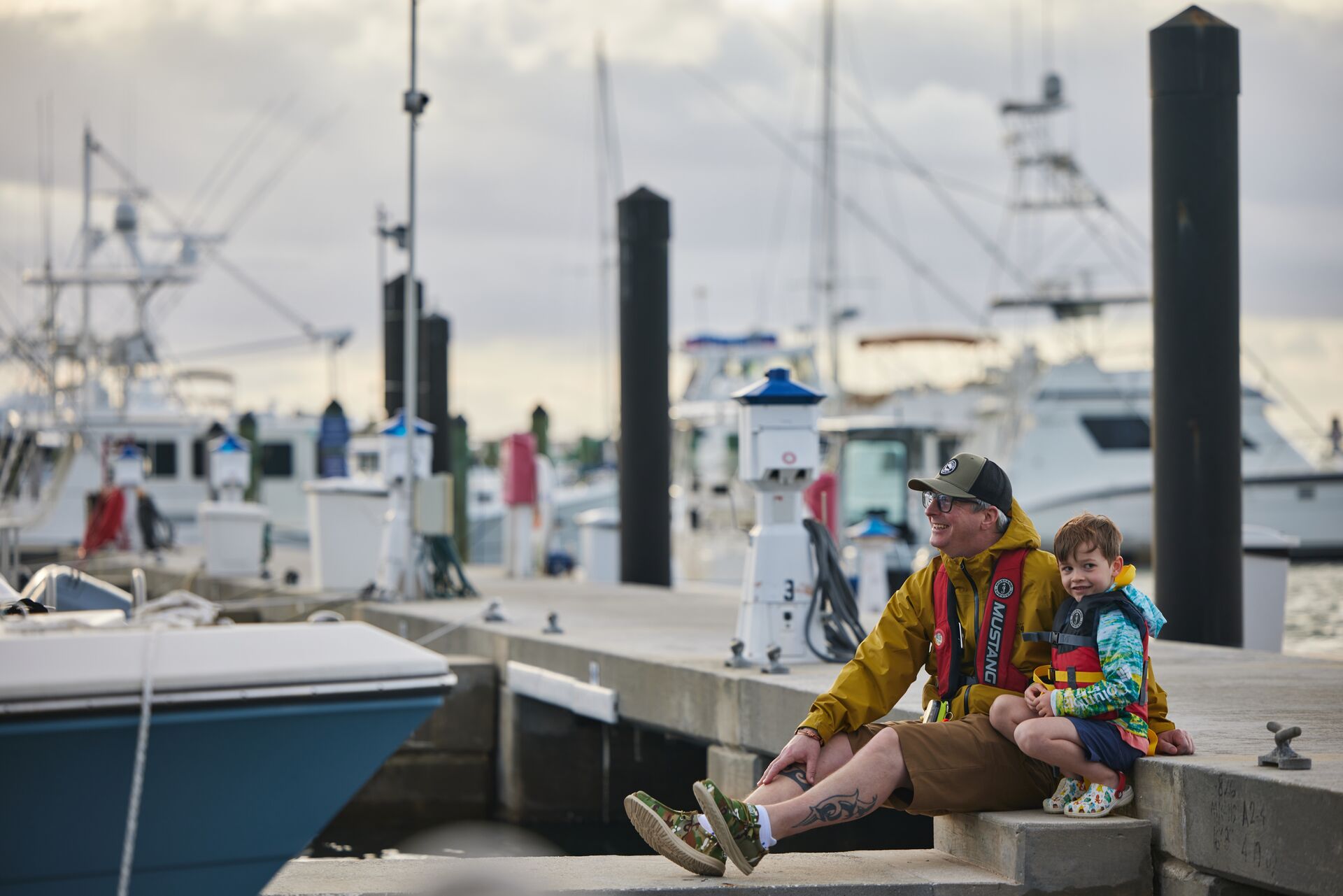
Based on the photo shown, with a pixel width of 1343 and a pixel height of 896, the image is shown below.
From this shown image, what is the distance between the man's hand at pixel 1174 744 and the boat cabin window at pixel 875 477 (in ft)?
60.4

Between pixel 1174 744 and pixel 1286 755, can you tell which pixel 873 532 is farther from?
pixel 1286 755

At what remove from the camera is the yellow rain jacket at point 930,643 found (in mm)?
4883

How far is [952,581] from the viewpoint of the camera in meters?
5.02

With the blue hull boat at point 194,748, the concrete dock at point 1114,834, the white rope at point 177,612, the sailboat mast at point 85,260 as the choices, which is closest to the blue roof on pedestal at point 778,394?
the concrete dock at point 1114,834

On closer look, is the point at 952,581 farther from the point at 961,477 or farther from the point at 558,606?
the point at 558,606

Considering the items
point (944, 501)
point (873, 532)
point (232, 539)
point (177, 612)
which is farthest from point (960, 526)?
point (232, 539)

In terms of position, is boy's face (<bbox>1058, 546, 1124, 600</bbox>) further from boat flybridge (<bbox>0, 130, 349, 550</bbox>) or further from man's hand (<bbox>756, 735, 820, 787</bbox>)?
boat flybridge (<bbox>0, 130, 349, 550</bbox>)

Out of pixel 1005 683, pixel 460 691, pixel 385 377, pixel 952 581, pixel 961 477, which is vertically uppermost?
pixel 385 377

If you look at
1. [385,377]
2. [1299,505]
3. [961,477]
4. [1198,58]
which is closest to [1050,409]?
[1299,505]

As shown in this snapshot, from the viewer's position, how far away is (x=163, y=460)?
109 feet

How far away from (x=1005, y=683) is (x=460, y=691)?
6095 millimetres

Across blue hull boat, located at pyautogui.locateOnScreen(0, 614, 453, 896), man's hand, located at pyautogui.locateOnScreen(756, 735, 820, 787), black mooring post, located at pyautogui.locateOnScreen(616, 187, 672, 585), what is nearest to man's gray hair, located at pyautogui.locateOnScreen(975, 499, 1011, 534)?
man's hand, located at pyautogui.locateOnScreen(756, 735, 820, 787)

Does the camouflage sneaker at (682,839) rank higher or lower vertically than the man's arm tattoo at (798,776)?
lower

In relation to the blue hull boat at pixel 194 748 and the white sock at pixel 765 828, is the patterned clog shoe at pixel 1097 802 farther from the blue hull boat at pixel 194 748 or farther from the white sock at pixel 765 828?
the blue hull boat at pixel 194 748
